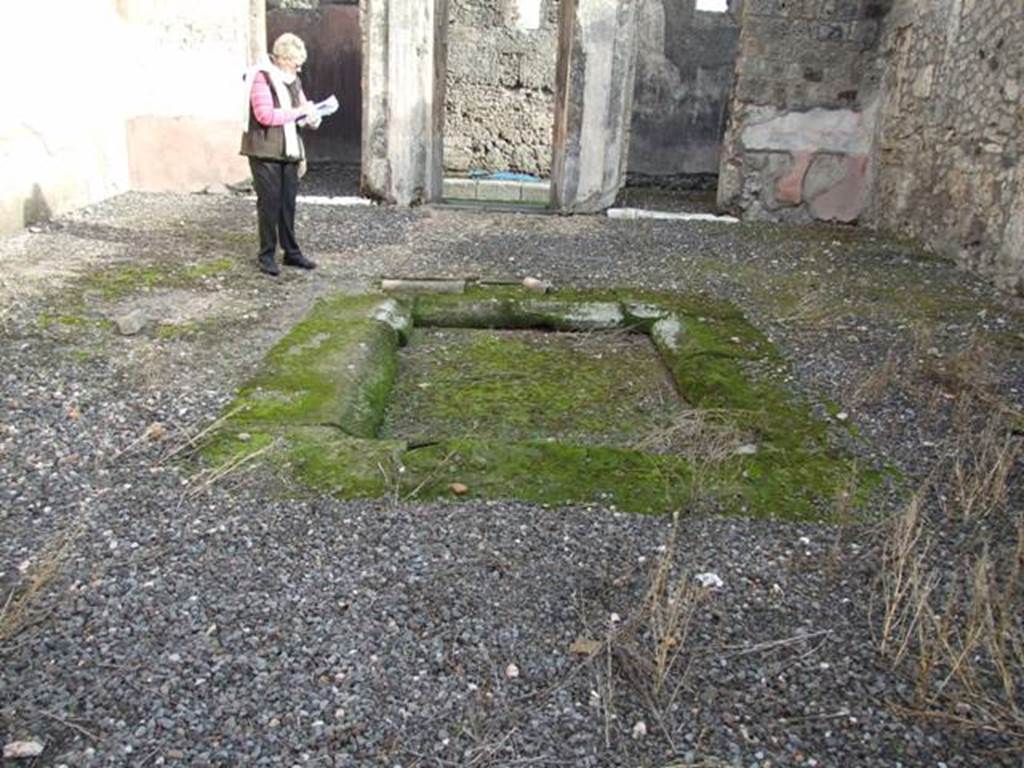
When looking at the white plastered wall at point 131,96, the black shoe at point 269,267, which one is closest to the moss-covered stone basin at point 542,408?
the black shoe at point 269,267

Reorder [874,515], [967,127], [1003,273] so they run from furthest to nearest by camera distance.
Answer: [967,127], [1003,273], [874,515]

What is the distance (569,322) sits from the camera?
17.2ft

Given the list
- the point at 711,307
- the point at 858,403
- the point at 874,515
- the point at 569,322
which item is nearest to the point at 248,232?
the point at 569,322

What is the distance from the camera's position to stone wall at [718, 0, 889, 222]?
8359 mm

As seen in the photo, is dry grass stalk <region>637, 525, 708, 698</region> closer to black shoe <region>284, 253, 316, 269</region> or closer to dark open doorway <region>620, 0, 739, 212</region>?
black shoe <region>284, 253, 316, 269</region>

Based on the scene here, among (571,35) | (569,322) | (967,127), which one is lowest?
(569,322)

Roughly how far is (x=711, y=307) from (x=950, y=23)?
3.72m

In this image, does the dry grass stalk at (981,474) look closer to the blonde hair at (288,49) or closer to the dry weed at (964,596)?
the dry weed at (964,596)

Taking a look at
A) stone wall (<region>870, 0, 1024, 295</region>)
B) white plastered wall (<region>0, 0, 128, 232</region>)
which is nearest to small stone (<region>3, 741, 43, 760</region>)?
white plastered wall (<region>0, 0, 128, 232</region>)

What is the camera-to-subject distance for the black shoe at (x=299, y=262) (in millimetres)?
5875

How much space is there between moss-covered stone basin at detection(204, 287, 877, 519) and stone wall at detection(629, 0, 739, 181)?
281 inches

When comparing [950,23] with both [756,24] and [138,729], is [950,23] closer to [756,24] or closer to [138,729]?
[756,24]

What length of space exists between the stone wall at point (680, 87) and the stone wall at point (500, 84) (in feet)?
4.79

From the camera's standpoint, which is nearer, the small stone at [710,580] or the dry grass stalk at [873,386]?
the small stone at [710,580]
